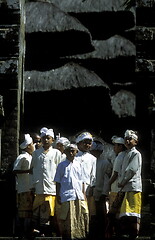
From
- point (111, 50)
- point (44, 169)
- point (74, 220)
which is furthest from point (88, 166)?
point (111, 50)

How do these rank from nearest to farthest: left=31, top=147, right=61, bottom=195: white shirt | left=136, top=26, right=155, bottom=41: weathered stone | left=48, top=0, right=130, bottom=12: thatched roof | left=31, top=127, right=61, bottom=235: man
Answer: left=31, top=127, right=61, bottom=235: man < left=31, top=147, right=61, bottom=195: white shirt < left=136, top=26, right=155, bottom=41: weathered stone < left=48, top=0, right=130, bottom=12: thatched roof

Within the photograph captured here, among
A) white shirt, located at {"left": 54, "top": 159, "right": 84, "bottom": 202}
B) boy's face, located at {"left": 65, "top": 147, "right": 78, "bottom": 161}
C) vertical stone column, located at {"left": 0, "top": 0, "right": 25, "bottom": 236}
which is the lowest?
white shirt, located at {"left": 54, "top": 159, "right": 84, "bottom": 202}

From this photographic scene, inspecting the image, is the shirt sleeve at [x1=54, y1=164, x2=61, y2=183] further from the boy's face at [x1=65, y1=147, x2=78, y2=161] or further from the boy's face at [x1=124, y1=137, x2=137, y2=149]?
the boy's face at [x1=124, y1=137, x2=137, y2=149]

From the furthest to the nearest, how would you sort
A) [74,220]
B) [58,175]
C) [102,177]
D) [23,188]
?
[102,177] → [23,188] → [58,175] → [74,220]

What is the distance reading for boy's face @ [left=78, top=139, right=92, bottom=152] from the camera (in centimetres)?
1280

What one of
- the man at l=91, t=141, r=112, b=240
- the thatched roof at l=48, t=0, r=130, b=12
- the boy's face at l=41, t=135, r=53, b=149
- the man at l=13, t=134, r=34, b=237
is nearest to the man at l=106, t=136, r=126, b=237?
the man at l=91, t=141, r=112, b=240

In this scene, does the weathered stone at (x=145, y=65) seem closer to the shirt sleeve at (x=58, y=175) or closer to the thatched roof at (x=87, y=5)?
the shirt sleeve at (x=58, y=175)

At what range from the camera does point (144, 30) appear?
12750 millimetres

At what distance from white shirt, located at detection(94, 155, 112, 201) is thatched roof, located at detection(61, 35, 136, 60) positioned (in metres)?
10.4

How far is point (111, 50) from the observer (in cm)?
2333

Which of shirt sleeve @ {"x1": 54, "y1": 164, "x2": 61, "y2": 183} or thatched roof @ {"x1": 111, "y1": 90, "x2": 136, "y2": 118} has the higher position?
thatched roof @ {"x1": 111, "y1": 90, "x2": 136, "y2": 118}

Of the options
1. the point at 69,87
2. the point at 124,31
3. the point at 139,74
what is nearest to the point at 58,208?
the point at 139,74

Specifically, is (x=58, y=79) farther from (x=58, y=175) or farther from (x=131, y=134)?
(x=131, y=134)

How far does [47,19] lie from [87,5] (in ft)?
5.63
